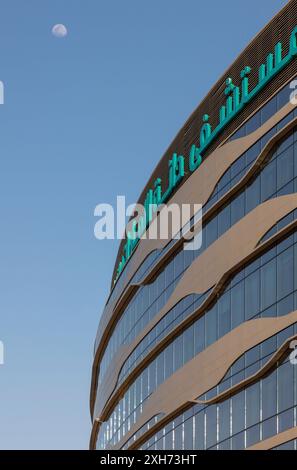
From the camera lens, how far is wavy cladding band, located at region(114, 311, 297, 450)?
46875 millimetres

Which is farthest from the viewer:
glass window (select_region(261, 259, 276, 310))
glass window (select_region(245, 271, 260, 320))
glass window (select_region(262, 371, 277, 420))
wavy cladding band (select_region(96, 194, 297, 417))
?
glass window (select_region(245, 271, 260, 320))

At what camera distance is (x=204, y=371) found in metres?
52.8

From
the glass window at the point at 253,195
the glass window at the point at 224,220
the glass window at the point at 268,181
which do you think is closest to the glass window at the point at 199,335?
the glass window at the point at 224,220

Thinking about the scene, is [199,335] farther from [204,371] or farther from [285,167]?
[285,167]

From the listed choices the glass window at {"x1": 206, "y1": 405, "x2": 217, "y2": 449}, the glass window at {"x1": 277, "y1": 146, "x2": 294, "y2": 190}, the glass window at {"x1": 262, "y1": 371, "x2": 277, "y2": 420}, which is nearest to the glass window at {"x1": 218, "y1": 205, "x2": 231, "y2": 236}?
the glass window at {"x1": 277, "y1": 146, "x2": 294, "y2": 190}

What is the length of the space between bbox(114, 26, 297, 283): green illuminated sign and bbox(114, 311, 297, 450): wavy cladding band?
9.74 meters

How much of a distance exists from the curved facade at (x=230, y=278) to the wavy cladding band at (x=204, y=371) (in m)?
0.08

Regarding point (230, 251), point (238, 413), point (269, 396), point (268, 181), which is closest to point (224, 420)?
point (238, 413)

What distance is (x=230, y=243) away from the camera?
168 feet

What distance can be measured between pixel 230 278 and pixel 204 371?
4.65 metres

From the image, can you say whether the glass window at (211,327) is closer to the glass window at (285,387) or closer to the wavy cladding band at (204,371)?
the wavy cladding band at (204,371)

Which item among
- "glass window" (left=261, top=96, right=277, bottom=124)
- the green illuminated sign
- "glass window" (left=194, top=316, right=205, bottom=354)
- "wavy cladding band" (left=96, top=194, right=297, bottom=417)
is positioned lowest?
"glass window" (left=194, top=316, right=205, bottom=354)

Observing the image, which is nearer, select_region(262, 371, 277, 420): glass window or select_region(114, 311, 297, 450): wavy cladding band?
A: select_region(262, 371, 277, 420): glass window

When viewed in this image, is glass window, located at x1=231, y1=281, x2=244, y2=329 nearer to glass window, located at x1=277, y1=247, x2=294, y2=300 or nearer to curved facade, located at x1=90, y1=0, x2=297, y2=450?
curved facade, located at x1=90, y1=0, x2=297, y2=450
